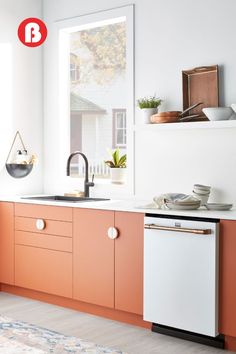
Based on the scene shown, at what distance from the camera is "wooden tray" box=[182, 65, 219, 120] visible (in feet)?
12.8

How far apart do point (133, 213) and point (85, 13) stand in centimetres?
193

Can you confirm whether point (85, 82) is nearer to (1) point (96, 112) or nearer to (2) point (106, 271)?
(1) point (96, 112)

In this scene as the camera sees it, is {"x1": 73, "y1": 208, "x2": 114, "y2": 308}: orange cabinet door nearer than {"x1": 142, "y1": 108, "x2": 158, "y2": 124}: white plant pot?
Yes

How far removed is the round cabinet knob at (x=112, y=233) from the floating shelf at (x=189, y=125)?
0.79 meters

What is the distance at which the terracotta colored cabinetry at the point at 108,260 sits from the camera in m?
3.77

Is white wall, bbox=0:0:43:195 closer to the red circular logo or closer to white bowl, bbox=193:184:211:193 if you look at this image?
the red circular logo

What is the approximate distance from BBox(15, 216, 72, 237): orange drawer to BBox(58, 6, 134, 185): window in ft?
2.47

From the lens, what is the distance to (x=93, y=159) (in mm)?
4984

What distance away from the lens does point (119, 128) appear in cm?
480

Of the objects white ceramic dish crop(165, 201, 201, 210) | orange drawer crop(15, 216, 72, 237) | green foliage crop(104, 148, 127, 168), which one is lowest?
orange drawer crop(15, 216, 72, 237)

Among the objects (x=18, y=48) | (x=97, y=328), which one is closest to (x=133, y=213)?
(x=97, y=328)

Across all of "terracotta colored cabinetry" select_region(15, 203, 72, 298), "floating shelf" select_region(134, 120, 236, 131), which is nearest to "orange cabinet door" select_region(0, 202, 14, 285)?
"terracotta colored cabinetry" select_region(15, 203, 72, 298)

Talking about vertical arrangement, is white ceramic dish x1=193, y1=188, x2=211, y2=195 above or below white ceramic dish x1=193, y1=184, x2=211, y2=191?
below

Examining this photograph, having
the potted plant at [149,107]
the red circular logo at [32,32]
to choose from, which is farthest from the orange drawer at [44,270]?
the red circular logo at [32,32]
